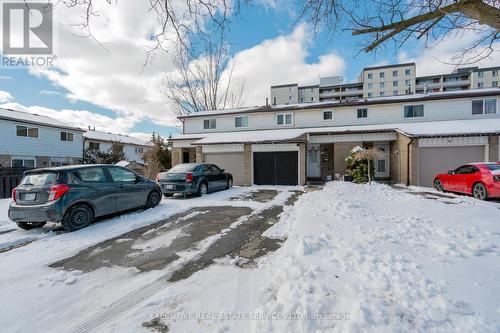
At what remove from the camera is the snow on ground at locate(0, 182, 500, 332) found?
7.41 feet

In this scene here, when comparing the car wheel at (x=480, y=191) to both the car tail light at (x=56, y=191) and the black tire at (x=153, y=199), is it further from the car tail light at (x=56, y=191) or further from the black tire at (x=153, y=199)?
the car tail light at (x=56, y=191)

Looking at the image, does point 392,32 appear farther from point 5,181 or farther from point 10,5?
point 5,181

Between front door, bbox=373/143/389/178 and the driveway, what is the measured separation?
13.5 m

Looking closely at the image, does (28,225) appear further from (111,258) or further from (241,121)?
(241,121)

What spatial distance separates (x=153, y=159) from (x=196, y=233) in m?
16.8

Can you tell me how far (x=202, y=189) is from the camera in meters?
11.2

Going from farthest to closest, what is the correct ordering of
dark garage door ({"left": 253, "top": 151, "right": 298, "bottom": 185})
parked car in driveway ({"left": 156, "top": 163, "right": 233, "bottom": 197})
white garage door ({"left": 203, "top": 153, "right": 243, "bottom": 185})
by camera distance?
1. white garage door ({"left": 203, "top": 153, "right": 243, "bottom": 185})
2. dark garage door ({"left": 253, "top": 151, "right": 298, "bottom": 185})
3. parked car in driveway ({"left": 156, "top": 163, "right": 233, "bottom": 197})

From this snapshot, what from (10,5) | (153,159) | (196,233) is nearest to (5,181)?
(153,159)

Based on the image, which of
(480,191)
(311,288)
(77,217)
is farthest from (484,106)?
(77,217)

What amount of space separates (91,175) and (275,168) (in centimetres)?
1115

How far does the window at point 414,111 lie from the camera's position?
1723 cm

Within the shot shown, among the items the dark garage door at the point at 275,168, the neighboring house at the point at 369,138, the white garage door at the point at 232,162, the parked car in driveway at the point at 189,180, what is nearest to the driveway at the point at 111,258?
the parked car in driveway at the point at 189,180

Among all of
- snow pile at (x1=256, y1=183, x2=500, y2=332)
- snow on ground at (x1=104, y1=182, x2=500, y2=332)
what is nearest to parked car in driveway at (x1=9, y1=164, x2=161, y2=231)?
snow on ground at (x1=104, y1=182, x2=500, y2=332)

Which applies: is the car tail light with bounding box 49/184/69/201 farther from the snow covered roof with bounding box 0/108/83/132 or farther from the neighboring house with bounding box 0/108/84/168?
the snow covered roof with bounding box 0/108/83/132
